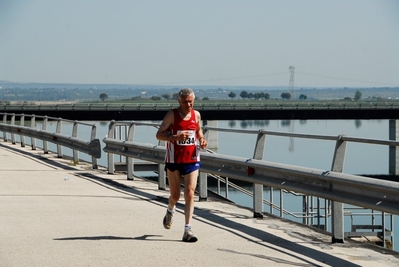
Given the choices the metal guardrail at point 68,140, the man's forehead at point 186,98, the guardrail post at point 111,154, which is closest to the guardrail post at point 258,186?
the man's forehead at point 186,98

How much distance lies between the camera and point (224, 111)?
109 metres

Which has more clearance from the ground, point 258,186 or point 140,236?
point 258,186

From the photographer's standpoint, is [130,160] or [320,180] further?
[130,160]

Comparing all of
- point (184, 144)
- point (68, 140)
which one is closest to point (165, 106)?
point (68, 140)

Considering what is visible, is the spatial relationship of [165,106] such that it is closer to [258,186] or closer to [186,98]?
[258,186]

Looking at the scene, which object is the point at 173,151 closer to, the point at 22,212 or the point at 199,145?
the point at 199,145

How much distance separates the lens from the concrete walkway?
30.2 ft

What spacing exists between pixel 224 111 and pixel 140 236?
98402mm

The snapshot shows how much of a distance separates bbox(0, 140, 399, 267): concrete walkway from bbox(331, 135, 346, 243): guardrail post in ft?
0.50

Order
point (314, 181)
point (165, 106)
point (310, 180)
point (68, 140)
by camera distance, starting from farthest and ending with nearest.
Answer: point (165, 106) < point (68, 140) < point (310, 180) < point (314, 181)

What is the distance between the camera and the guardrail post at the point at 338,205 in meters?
10.2

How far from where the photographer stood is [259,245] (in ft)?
33.4

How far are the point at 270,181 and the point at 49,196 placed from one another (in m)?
5.29

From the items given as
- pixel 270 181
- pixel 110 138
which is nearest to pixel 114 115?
pixel 110 138
